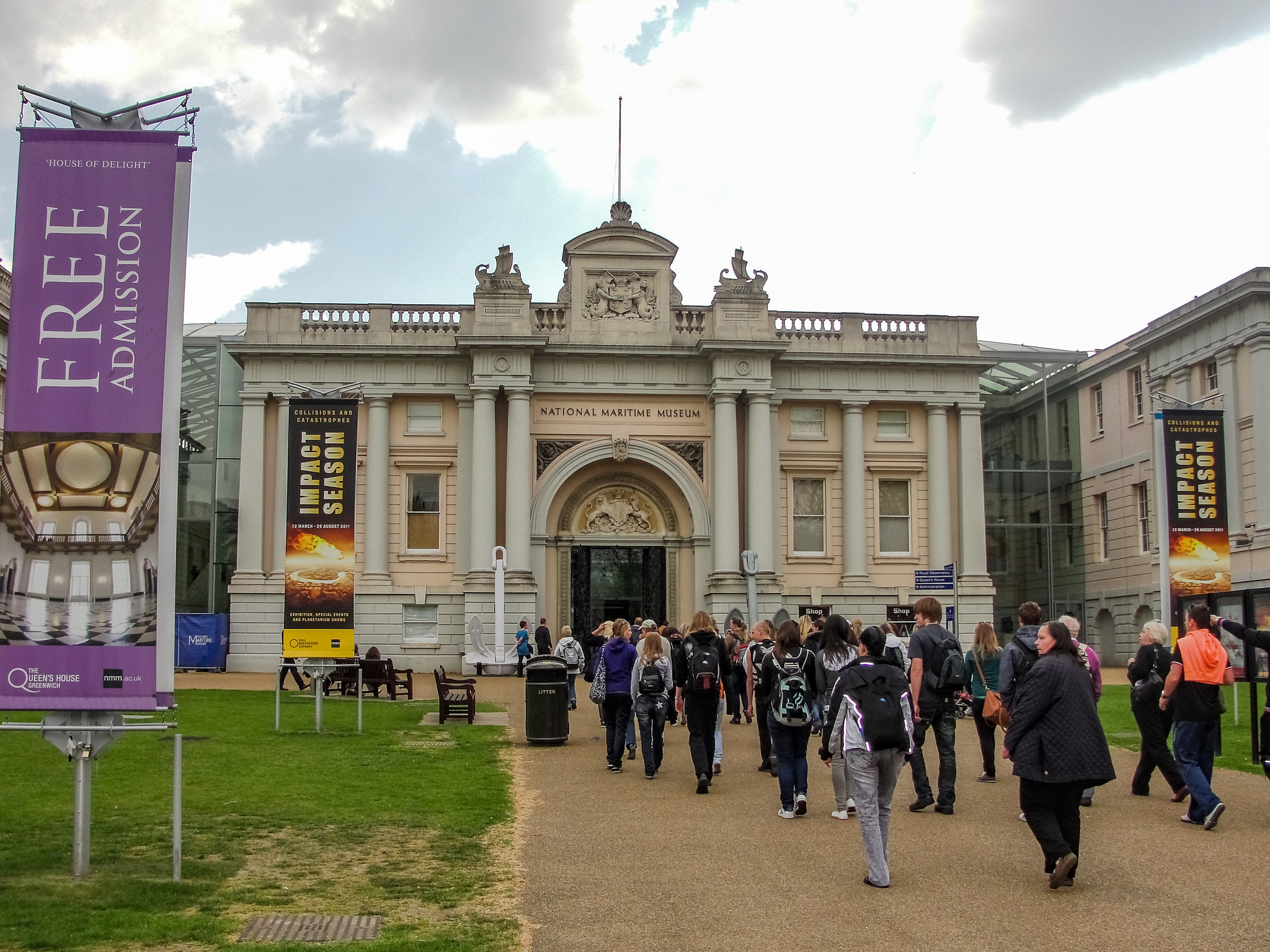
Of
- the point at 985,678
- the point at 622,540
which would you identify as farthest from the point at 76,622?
the point at 622,540

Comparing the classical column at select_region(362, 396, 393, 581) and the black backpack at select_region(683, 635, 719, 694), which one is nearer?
the black backpack at select_region(683, 635, 719, 694)

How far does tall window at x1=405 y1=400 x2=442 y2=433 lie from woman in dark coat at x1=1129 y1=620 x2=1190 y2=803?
2630cm

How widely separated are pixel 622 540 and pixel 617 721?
70.6 ft

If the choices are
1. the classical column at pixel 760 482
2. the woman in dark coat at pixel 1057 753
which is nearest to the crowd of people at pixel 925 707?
the woman in dark coat at pixel 1057 753

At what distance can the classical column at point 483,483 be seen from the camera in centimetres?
3541

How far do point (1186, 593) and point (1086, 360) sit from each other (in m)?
21.9

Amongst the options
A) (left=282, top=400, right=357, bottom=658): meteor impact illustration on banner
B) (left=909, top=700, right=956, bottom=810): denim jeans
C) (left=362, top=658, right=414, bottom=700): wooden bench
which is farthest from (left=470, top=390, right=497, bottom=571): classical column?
(left=909, top=700, right=956, bottom=810): denim jeans

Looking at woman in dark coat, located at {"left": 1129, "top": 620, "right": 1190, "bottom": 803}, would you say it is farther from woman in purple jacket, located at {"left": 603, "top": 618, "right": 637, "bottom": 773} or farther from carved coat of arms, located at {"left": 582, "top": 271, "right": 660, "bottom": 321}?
carved coat of arms, located at {"left": 582, "top": 271, "right": 660, "bottom": 321}

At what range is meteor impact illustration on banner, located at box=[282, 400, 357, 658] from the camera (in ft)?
62.4

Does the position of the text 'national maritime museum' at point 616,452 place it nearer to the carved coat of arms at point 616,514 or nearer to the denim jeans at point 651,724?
the carved coat of arms at point 616,514

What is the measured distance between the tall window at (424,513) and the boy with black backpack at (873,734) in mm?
27749

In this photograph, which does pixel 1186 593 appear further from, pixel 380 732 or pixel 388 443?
pixel 388 443

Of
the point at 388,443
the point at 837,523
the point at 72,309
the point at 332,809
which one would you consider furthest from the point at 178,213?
the point at 837,523

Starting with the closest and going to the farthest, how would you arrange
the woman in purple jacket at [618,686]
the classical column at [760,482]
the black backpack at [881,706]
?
the black backpack at [881,706]
the woman in purple jacket at [618,686]
the classical column at [760,482]
